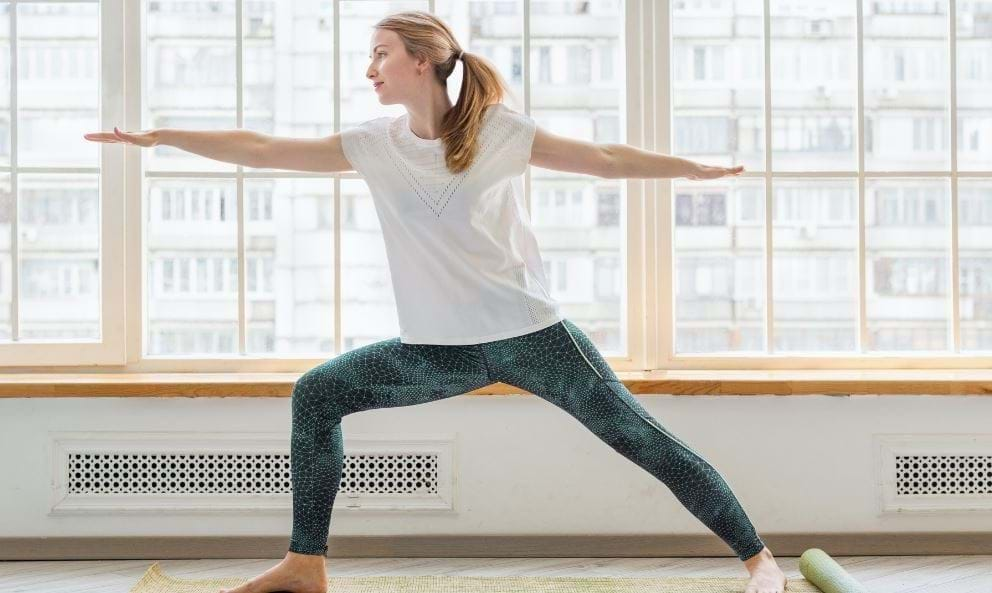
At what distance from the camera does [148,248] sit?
8.97 ft

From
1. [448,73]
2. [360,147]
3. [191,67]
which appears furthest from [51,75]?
[448,73]

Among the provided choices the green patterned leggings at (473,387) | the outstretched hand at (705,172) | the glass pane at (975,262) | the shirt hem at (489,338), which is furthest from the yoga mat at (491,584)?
the glass pane at (975,262)

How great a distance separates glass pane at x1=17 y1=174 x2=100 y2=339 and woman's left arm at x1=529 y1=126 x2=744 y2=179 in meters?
1.47

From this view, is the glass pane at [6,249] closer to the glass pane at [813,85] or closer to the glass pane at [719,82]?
the glass pane at [719,82]

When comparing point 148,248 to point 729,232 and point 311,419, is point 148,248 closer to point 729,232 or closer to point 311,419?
point 311,419

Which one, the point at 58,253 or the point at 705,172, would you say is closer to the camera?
the point at 705,172

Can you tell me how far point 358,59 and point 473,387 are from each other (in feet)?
4.05

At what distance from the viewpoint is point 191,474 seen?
244 cm

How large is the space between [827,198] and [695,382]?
0.82 m

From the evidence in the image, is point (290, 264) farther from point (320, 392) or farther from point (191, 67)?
point (320, 392)

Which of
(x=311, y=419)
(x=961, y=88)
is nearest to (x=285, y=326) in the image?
(x=311, y=419)

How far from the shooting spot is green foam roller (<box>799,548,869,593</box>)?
2023 mm

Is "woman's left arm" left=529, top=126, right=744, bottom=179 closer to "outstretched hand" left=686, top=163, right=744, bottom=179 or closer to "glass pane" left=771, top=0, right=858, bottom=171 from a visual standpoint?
"outstretched hand" left=686, top=163, right=744, bottom=179

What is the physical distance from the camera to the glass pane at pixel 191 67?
9.02ft
